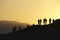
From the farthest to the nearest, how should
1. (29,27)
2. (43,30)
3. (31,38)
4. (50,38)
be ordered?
(29,27), (43,30), (31,38), (50,38)

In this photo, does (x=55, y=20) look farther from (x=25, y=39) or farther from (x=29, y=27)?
(x=25, y=39)

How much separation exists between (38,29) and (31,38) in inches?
640

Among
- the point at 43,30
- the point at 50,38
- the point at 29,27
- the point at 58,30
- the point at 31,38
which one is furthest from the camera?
the point at 29,27

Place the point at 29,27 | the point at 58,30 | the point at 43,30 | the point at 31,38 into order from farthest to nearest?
the point at 29,27 → the point at 43,30 → the point at 58,30 → the point at 31,38

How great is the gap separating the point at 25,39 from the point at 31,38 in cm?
188

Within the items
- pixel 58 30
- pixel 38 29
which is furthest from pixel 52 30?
pixel 38 29

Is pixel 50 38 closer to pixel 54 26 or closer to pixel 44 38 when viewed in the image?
pixel 44 38

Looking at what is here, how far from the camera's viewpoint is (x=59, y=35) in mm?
73625

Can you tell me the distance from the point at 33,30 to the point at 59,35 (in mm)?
21105

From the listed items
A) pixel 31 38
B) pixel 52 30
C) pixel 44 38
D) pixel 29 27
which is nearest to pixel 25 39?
pixel 31 38

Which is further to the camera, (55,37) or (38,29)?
(38,29)

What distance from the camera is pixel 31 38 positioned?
76.4 meters

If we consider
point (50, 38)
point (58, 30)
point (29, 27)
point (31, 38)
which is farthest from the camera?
point (29, 27)

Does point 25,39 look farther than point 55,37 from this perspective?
Yes
